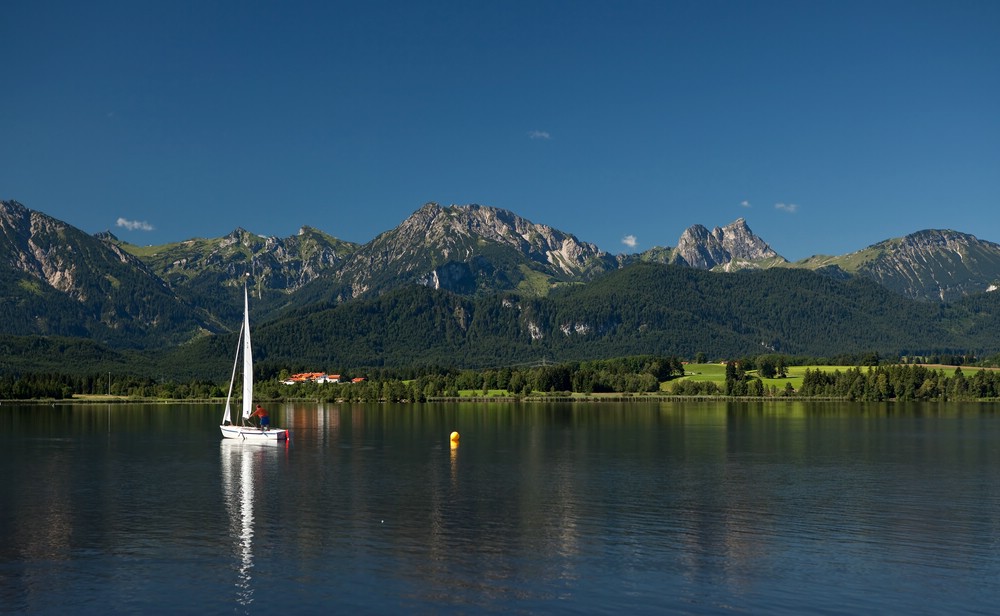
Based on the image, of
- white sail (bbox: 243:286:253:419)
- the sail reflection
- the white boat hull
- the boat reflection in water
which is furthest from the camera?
the white boat hull

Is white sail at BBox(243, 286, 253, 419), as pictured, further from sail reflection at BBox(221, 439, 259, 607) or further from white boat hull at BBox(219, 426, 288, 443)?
sail reflection at BBox(221, 439, 259, 607)

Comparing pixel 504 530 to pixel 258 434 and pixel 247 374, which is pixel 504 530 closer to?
pixel 258 434

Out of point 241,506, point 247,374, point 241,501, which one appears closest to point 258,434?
point 247,374

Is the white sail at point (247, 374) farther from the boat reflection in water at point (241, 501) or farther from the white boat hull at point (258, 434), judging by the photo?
the boat reflection in water at point (241, 501)

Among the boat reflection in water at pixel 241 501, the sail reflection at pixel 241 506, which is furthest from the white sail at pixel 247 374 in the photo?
the sail reflection at pixel 241 506

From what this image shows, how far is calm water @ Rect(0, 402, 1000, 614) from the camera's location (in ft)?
161

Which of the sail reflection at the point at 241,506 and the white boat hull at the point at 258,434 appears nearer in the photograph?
the sail reflection at the point at 241,506

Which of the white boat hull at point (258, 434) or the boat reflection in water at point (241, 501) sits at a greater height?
the white boat hull at point (258, 434)

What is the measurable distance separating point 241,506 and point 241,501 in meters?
2.79

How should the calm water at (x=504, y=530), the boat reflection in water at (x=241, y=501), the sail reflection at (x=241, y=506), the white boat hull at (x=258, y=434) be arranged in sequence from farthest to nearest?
the white boat hull at (x=258, y=434) → the boat reflection in water at (x=241, y=501) → the sail reflection at (x=241, y=506) → the calm water at (x=504, y=530)

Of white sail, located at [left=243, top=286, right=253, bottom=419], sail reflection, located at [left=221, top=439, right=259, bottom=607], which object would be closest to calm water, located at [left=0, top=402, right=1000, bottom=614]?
sail reflection, located at [left=221, top=439, right=259, bottom=607]

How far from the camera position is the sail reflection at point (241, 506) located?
5212 cm

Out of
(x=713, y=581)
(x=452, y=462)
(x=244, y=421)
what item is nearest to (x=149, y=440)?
(x=244, y=421)

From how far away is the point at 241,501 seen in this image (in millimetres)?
80562
